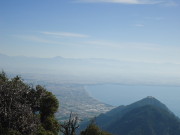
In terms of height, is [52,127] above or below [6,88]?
below

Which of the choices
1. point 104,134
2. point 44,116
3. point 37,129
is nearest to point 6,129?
point 37,129

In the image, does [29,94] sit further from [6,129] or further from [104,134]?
[104,134]

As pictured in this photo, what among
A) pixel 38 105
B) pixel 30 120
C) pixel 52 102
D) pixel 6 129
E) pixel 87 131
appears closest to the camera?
pixel 6 129

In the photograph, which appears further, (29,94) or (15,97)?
(29,94)

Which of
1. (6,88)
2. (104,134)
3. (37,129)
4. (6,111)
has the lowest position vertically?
(104,134)

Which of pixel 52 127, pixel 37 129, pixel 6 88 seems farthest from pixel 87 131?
pixel 6 88

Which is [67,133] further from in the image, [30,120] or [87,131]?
[87,131]

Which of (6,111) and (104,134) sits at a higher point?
(6,111)

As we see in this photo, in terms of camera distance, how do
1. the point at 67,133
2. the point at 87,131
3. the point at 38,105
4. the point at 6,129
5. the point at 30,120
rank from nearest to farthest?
the point at 6,129 → the point at 30,120 → the point at 67,133 → the point at 38,105 → the point at 87,131

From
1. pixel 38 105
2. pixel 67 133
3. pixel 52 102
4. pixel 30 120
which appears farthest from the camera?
pixel 52 102
